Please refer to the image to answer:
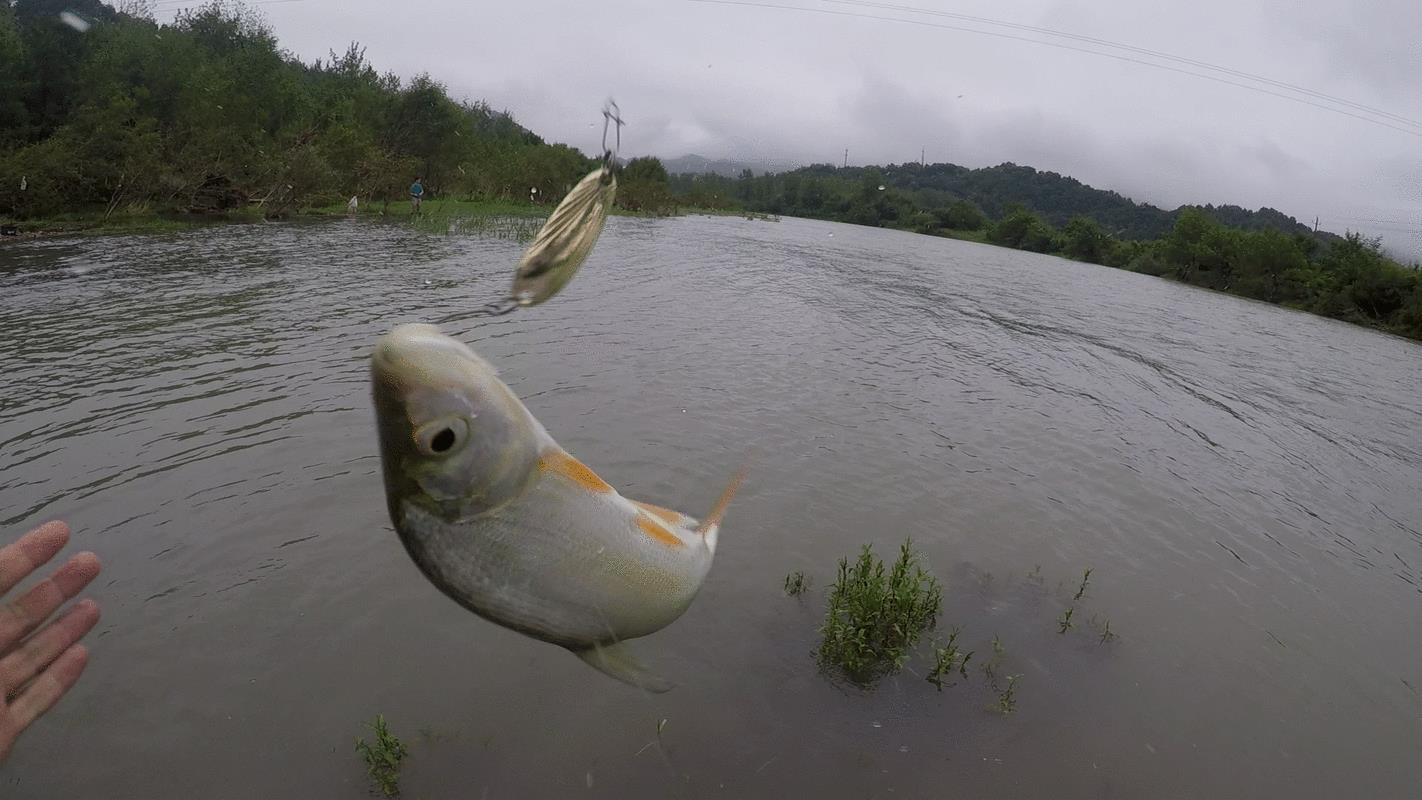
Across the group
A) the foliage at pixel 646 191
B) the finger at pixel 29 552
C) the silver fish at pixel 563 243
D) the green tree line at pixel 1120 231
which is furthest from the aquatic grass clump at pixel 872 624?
the foliage at pixel 646 191

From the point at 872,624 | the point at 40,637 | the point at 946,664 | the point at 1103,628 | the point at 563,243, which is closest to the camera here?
the point at 563,243

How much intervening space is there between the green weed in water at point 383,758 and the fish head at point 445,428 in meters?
3.38

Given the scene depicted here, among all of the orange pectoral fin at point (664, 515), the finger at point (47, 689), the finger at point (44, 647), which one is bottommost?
the finger at point (47, 689)

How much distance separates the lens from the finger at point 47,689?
310 cm

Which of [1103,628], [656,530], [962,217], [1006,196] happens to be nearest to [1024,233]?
[962,217]

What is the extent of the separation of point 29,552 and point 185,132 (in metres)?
38.3

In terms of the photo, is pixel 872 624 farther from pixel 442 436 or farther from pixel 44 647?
pixel 44 647

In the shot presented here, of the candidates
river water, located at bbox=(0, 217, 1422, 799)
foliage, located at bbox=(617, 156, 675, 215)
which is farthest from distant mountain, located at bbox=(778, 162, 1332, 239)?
river water, located at bbox=(0, 217, 1422, 799)

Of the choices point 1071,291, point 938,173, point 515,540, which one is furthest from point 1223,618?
point 938,173

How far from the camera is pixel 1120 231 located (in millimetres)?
123750

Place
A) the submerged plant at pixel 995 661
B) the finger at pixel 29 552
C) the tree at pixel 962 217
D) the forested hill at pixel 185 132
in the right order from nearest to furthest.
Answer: the finger at pixel 29 552 < the submerged plant at pixel 995 661 < the forested hill at pixel 185 132 < the tree at pixel 962 217

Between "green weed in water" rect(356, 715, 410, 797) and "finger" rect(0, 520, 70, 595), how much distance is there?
2.01m

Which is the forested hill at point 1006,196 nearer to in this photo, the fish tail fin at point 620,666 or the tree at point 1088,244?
the tree at point 1088,244

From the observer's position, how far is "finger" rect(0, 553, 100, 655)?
10.3ft
